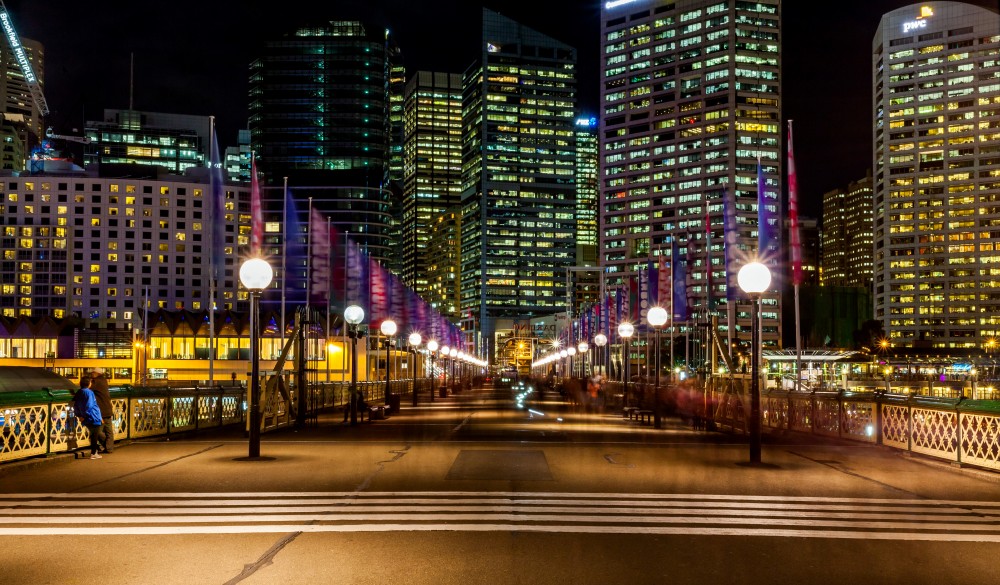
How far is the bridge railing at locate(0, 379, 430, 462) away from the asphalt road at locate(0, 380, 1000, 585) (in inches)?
29.1

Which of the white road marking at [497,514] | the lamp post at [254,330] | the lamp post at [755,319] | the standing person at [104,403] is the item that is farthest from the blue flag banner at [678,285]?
the white road marking at [497,514]

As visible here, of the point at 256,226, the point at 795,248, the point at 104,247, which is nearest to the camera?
the point at 256,226

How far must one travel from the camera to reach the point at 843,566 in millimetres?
8992

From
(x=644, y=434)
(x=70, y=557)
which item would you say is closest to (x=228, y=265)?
(x=644, y=434)

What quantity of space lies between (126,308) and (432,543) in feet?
604

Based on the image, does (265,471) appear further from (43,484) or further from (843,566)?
(843,566)

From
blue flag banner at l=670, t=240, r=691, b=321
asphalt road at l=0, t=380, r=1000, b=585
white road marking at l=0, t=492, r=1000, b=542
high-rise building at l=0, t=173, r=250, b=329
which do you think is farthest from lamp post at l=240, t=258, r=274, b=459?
high-rise building at l=0, t=173, r=250, b=329

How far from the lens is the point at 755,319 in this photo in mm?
19219

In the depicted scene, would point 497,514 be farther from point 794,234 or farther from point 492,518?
point 794,234

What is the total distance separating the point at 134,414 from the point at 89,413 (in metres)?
4.34

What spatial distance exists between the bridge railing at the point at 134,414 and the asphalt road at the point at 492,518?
2.42 ft

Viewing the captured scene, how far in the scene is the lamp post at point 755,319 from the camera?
1830 cm

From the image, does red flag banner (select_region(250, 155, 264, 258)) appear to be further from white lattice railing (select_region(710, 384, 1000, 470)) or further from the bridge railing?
white lattice railing (select_region(710, 384, 1000, 470))

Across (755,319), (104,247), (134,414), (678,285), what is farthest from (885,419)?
(104,247)
